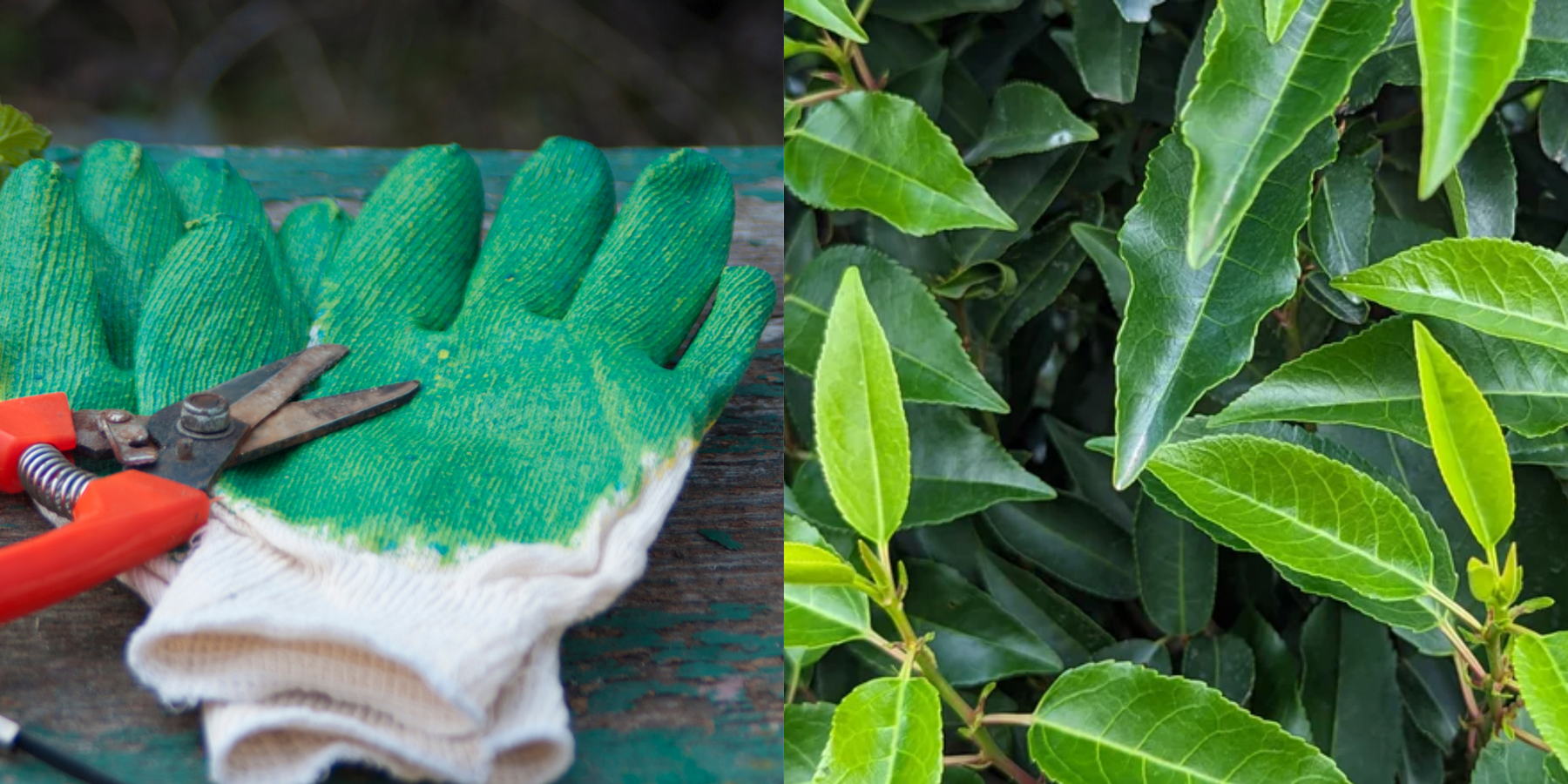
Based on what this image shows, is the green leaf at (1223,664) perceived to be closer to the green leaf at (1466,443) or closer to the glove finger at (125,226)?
the green leaf at (1466,443)

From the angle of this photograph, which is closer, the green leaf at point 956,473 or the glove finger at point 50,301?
the green leaf at point 956,473

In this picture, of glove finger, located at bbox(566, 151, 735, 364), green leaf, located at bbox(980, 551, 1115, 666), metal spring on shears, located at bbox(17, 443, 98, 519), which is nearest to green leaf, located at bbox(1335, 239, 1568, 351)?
green leaf, located at bbox(980, 551, 1115, 666)

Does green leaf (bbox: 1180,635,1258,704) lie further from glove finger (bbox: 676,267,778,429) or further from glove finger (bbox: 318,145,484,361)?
glove finger (bbox: 318,145,484,361)

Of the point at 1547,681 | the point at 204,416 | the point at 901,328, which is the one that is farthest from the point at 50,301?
the point at 1547,681

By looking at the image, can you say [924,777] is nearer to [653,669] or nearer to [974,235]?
[653,669]

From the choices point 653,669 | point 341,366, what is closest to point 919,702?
point 653,669

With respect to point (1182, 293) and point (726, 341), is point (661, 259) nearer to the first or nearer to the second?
point (726, 341)

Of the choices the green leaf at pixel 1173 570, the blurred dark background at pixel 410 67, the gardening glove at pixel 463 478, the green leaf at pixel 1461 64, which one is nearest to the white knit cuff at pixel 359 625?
the gardening glove at pixel 463 478
